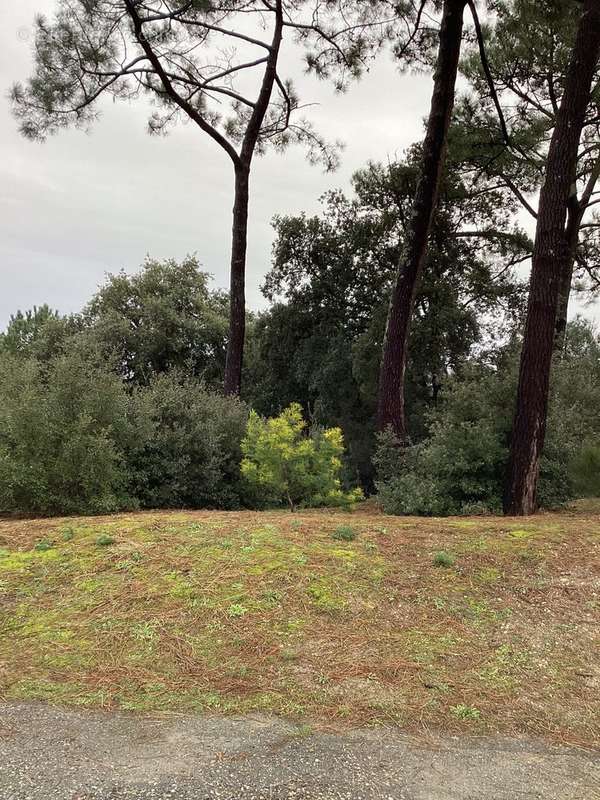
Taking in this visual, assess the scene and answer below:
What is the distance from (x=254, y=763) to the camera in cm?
225

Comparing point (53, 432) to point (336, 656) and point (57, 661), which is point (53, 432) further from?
point (336, 656)

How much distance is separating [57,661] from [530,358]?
619cm

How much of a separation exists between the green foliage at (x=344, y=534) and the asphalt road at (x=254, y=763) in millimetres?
2357

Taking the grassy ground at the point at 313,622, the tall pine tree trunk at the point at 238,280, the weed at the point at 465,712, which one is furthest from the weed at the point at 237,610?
the tall pine tree trunk at the point at 238,280

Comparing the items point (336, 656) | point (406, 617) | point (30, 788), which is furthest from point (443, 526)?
point (30, 788)

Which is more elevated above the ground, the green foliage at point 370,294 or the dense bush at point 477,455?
the green foliage at point 370,294

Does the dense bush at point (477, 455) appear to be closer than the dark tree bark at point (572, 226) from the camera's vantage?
Yes

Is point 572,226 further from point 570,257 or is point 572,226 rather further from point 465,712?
point 465,712

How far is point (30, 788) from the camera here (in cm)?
206

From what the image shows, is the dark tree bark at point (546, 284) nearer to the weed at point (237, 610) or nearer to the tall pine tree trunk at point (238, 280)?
the weed at point (237, 610)

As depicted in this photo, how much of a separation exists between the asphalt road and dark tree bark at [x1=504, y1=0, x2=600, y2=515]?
504cm

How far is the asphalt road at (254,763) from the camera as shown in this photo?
2088mm

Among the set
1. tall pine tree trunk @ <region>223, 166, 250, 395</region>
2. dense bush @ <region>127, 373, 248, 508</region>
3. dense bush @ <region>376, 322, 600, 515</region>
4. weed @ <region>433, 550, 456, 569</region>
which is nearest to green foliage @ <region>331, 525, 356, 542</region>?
weed @ <region>433, 550, 456, 569</region>

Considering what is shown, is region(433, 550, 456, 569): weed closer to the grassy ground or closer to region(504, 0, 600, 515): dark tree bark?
the grassy ground
